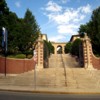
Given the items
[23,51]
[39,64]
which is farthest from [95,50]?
[39,64]

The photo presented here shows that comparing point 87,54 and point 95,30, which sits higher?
point 95,30

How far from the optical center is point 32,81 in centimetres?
2892

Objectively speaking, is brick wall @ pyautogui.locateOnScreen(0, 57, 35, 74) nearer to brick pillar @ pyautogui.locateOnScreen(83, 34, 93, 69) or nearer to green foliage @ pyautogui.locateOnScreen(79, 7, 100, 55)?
brick pillar @ pyautogui.locateOnScreen(83, 34, 93, 69)

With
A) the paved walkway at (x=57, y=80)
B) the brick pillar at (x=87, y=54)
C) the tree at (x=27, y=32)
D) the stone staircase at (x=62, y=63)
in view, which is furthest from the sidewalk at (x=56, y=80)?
the tree at (x=27, y=32)

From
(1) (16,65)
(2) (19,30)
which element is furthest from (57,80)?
(2) (19,30)

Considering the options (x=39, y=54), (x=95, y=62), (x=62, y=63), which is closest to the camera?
(x=39, y=54)

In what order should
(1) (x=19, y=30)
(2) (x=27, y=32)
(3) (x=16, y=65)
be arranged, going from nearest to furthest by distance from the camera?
(3) (x=16, y=65)
(1) (x=19, y=30)
(2) (x=27, y=32)

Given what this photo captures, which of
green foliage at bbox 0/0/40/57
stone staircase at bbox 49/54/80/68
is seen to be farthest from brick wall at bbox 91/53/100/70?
green foliage at bbox 0/0/40/57

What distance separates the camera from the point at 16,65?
34062 millimetres

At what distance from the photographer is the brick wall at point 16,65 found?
1276 inches

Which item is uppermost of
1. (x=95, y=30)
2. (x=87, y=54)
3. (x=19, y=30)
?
(x=19, y=30)

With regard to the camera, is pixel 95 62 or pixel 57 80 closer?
pixel 57 80

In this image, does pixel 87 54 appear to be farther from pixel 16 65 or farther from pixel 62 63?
pixel 62 63

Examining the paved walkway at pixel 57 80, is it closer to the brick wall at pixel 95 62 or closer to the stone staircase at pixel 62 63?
the brick wall at pixel 95 62
